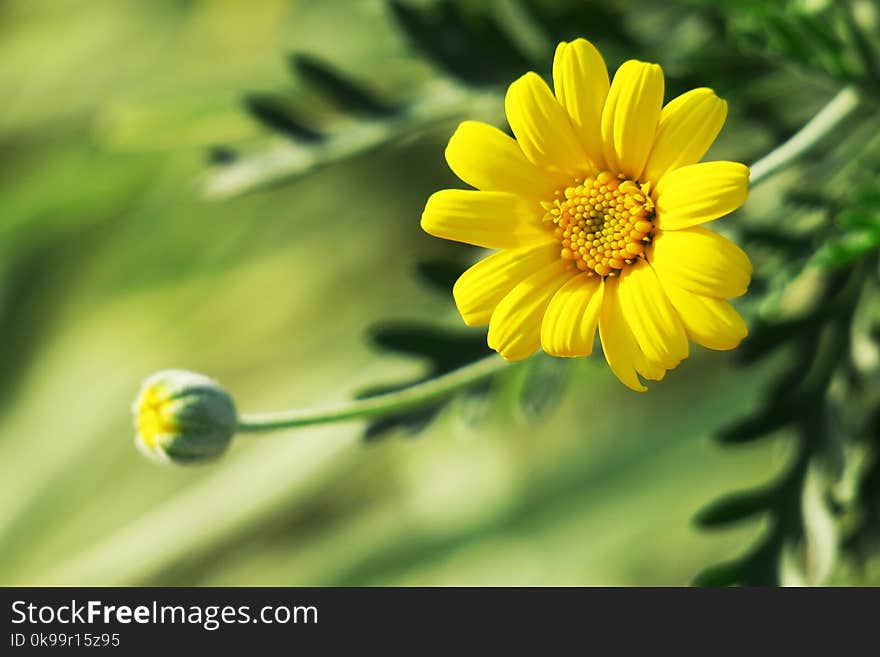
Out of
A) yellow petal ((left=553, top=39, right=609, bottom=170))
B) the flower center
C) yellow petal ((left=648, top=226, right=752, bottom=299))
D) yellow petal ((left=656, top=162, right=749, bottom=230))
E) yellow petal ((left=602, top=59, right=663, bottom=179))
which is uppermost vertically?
yellow petal ((left=553, top=39, right=609, bottom=170))

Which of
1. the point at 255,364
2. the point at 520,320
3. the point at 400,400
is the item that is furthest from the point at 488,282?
the point at 255,364

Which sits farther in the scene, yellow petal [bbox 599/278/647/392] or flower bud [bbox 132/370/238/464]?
flower bud [bbox 132/370/238/464]

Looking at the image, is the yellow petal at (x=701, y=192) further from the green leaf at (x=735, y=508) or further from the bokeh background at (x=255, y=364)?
the bokeh background at (x=255, y=364)

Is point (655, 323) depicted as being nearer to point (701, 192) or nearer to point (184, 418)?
point (701, 192)

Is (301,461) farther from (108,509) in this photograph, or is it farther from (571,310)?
(571,310)

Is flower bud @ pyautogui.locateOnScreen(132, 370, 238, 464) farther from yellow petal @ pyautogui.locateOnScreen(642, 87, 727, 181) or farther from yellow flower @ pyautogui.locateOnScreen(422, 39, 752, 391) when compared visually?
yellow petal @ pyautogui.locateOnScreen(642, 87, 727, 181)

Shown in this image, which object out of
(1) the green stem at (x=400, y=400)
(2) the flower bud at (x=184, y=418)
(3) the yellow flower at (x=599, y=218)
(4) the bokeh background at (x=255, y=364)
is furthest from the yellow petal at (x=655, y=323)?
(4) the bokeh background at (x=255, y=364)

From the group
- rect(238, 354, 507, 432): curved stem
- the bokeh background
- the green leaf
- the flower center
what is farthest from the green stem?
the bokeh background
